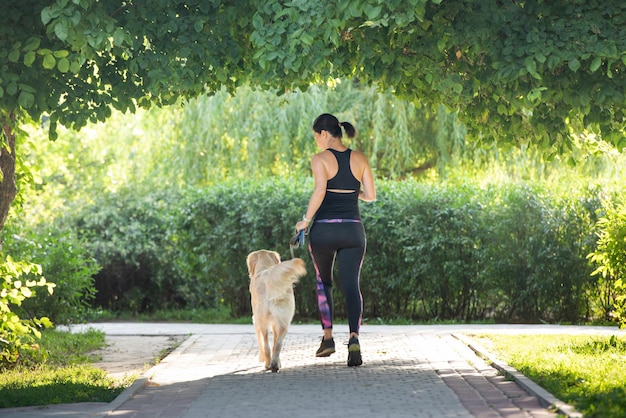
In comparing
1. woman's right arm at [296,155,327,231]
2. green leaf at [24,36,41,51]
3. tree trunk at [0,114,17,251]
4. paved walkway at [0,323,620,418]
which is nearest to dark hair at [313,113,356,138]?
woman's right arm at [296,155,327,231]

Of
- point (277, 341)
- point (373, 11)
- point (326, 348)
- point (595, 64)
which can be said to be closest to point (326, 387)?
point (277, 341)

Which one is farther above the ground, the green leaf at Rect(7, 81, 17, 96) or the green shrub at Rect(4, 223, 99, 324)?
the green leaf at Rect(7, 81, 17, 96)

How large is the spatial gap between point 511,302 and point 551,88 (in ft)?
25.0

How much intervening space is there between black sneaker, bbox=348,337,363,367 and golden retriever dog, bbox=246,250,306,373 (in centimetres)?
65

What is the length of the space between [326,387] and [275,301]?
124 centimetres

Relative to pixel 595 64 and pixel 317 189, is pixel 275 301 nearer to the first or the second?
pixel 317 189

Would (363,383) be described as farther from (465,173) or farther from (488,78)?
(465,173)

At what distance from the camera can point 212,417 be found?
6.79 metres

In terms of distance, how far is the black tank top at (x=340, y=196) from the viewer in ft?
31.2

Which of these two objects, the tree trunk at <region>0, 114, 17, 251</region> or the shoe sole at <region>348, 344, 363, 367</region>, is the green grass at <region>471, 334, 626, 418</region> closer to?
the shoe sole at <region>348, 344, 363, 367</region>

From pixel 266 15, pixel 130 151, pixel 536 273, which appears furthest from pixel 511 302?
pixel 130 151

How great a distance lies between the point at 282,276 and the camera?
8.91m

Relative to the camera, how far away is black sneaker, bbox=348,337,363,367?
30.7 feet

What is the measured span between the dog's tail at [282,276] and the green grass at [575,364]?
84.0 inches
